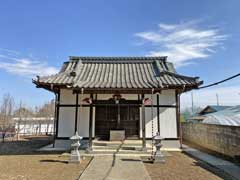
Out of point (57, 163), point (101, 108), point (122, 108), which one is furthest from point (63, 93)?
point (57, 163)

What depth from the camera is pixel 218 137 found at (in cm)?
863

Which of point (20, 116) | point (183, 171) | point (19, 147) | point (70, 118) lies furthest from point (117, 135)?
point (20, 116)

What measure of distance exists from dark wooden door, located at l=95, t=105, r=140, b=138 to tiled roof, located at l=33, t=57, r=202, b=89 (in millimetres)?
1555

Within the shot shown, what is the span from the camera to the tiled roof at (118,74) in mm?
9094

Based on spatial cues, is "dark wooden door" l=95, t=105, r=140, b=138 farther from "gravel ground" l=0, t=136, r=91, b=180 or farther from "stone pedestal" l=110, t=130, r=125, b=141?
"gravel ground" l=0, t=136, r=91, b=180

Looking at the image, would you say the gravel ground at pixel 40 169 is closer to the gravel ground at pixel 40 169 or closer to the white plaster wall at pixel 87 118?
the gravel ground at pixel 40 169

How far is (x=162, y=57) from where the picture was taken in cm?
1273

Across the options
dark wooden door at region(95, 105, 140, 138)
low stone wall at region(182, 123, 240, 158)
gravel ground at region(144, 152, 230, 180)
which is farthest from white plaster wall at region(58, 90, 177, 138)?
gravel ground at region(144, 152, 230, 180)

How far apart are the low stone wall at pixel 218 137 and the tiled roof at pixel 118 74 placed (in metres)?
2.35

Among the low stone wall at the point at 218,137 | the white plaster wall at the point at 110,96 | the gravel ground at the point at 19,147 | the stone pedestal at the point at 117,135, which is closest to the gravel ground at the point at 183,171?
the low stone wall at the point at 218,137

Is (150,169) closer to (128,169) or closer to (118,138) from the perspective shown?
(128,169)

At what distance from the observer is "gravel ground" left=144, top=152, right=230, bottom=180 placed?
17.5ft

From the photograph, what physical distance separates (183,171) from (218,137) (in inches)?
142

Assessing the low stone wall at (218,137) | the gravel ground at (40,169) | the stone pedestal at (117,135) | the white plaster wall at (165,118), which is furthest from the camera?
the white plaster wall at (165,118)
